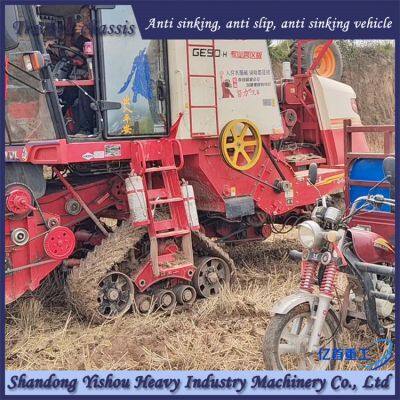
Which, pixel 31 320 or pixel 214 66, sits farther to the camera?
pixel 214 66

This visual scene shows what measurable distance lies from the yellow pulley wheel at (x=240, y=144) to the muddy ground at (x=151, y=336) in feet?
3.66

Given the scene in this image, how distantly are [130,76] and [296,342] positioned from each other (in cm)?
283

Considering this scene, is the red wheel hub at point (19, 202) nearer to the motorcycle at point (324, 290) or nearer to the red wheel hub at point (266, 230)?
the motorcycle at point (324, 290)

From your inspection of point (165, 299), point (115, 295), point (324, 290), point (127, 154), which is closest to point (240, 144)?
point (127, 154)

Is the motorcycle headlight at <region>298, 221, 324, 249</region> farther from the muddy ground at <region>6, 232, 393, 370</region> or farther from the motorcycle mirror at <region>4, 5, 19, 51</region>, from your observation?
the motorcycle mirror at <region>4, 5, 19, 51</region>

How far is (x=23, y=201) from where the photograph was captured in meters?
4.96

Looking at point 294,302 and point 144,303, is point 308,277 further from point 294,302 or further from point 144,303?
point 144,303

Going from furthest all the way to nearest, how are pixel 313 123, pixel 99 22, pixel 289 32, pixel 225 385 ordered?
pixel 313 123
pixel 99 22
pixel 289 32
pixel 225 385

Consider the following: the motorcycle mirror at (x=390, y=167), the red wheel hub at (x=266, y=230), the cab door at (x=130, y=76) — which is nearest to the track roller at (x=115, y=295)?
the cab door at (x=130, y=76)

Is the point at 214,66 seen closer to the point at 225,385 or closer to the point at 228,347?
the point at 228,347

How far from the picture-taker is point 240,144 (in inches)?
235

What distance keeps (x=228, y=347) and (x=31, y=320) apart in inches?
66.5

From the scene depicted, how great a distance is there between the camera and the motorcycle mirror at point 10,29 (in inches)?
184

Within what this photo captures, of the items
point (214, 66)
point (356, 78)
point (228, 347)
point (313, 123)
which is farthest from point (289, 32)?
point (356, 78)
